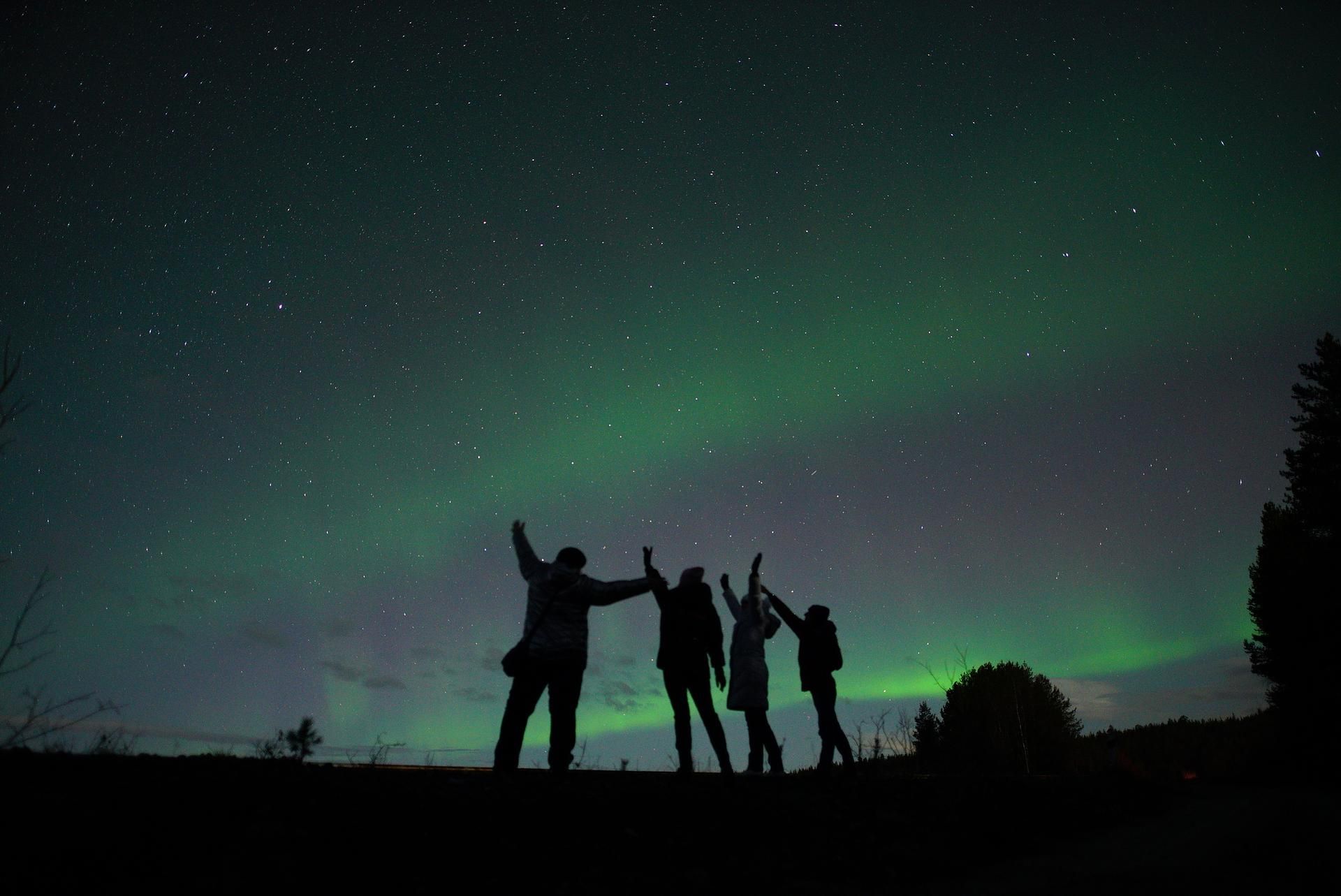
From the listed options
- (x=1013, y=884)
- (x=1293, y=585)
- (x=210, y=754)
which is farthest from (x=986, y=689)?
(x=210, y=754)

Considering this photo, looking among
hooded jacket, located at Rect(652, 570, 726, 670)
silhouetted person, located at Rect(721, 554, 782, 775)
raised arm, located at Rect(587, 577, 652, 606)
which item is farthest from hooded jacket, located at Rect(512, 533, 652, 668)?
silhouetted person, located at Rect(721, 554, 782, 775)

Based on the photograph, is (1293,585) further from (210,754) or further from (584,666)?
(210,754)

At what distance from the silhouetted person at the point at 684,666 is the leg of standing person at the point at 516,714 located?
1365 millimetres

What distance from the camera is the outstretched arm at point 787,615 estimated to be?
354 inches

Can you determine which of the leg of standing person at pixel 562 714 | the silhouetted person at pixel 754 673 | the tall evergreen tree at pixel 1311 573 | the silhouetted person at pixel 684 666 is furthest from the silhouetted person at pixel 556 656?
the tall evergreen tree at pixel 1311 573

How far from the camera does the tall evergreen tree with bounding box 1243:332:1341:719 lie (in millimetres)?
22156

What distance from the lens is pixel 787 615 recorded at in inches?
356

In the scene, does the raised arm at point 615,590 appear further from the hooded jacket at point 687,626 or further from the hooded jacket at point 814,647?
the hooded jacket at point 814,647

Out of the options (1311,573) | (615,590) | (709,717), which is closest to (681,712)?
(709,717)

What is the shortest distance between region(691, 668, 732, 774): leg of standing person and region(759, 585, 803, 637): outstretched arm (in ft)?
6.35

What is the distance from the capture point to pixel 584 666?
670 cm

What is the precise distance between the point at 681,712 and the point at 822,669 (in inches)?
90.1

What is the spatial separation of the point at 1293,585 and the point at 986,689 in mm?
11501

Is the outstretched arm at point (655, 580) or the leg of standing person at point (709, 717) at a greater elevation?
the outstretched arm at point (655, 580)
